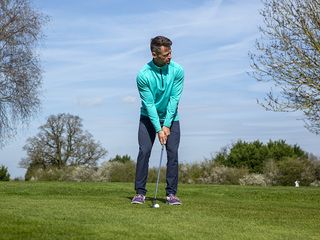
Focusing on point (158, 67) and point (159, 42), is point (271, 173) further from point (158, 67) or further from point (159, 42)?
point (159, 42)

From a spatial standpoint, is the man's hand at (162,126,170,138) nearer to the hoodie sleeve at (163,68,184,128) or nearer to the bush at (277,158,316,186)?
the hoodie sleeve at (163,68,184,128)

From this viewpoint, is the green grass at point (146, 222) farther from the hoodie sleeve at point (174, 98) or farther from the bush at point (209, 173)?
the bush at point (209, 173)

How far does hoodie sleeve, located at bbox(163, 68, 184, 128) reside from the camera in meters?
8.02

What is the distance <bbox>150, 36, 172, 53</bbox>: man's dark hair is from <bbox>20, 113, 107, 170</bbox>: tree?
4634 centimetres

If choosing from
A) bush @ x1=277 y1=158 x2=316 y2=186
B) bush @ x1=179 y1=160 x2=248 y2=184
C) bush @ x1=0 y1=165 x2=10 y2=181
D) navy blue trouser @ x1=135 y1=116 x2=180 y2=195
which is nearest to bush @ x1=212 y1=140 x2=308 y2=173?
bush @ x1=179 y1=160 x2=248 y2=184

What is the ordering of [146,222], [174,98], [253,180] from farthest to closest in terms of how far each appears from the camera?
[253,180]
[174,98]
[146,222]

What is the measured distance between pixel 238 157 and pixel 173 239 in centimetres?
4110

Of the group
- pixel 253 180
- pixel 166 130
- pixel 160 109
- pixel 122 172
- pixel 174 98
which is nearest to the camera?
pixel 166 130

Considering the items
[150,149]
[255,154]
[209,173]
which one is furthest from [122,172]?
[150,149]

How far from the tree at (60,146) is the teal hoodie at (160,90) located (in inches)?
A: 1811

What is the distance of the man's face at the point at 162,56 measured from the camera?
7.88 meters

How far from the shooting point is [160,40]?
783 cm

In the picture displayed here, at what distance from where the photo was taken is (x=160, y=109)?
324 inches

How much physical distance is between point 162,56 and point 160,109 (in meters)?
0.78
